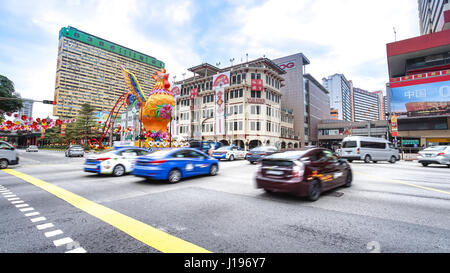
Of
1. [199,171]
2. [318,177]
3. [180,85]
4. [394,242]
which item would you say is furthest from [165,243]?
[180,85]

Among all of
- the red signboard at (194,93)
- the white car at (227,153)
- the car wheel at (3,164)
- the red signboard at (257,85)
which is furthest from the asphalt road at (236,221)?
the red signboard at (194,93)

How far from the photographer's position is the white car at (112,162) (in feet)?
30.7

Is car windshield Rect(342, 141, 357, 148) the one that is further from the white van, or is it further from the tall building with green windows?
the tall building with green windows

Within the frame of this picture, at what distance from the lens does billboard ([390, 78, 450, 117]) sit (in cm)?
3469

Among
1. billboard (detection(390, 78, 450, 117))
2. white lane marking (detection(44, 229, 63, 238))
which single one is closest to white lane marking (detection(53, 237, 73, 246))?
white lane marking (detection(44, 229, 63, 238))

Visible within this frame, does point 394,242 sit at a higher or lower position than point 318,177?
lower

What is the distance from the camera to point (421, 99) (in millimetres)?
36219

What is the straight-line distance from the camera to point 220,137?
43.2m

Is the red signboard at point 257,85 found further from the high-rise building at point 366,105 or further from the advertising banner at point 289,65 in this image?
the high-rise building at point 366,105

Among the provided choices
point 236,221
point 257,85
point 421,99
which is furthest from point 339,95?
point 236,221

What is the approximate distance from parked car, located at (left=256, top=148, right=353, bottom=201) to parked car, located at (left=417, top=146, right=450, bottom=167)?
13619 millimetres

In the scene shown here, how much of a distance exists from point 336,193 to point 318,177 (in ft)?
4.46

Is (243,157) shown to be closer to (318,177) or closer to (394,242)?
(318,177)
